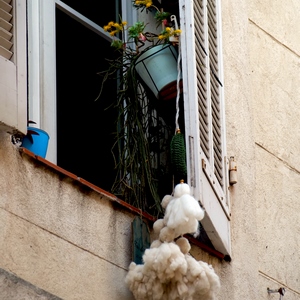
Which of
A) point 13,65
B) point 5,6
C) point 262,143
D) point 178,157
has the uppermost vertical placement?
point 5,6

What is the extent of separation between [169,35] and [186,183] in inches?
33.6

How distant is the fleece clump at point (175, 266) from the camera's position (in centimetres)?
593

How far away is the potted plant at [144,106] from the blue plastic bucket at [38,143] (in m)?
0.59

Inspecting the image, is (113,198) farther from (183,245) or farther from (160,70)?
(160,70)

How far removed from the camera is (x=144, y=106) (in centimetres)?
694

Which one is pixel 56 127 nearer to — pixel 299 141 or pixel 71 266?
pixel 71 266

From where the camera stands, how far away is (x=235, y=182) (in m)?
7.15

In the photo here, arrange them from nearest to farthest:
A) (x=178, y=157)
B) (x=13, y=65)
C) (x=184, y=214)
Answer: (x=13, y=65), (x=184, y=214), (x=178, y=157)

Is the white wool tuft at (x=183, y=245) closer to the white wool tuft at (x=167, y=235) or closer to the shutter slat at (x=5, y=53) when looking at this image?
the white wool tuft at (x=167, y=235)

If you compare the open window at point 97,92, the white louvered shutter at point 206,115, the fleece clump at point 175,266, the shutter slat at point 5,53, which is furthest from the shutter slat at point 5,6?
the fleece clump at point 175,266

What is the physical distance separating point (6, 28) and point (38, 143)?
62 cm

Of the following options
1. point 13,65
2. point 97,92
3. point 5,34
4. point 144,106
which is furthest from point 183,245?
point 97,92

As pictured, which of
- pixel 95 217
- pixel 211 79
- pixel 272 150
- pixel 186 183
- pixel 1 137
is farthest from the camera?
pixel 272 150

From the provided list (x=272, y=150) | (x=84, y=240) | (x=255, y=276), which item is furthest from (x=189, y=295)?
(x=272, y=150)
